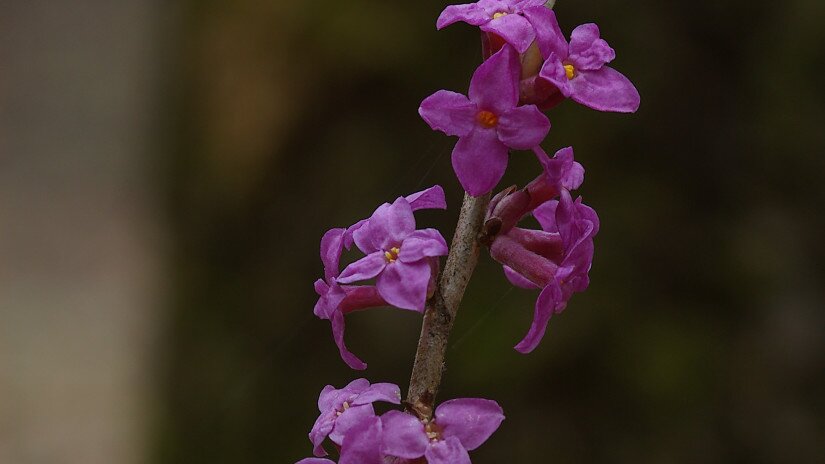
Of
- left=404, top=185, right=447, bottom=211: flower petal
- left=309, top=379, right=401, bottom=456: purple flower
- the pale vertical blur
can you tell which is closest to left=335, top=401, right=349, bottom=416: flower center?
left=309, top=379, right=401, bottom=456: purple flower

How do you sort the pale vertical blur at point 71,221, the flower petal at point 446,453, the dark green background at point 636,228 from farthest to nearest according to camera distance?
the pale vertical blur at point 71,221 → the dark green background at point 636,228 → the flower petal at point 446,453

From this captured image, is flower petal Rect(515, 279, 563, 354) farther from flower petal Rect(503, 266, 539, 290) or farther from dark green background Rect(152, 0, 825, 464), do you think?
dark green background Rect(152, 0, 825, 464)

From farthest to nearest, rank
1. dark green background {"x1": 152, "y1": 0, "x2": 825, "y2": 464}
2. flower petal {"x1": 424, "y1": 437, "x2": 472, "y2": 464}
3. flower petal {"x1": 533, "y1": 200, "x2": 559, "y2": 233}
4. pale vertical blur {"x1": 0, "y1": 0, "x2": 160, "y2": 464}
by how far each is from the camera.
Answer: pale vertical blur {"x1": 0, "y1": 0, "x2": 160, "y2": 464}
dark green background {"x1": 152, "y1": 0, "x2": 825, "y2": 464}
flower petal {"x1": 533, "y1": 200, "x2": 559, "y2": 233}
flower petal {"x1": 424, "y1": 437, "x2": 472, "y2": 464}

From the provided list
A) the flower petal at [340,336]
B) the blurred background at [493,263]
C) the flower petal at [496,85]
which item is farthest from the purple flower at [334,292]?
the blurred background at [493,263]

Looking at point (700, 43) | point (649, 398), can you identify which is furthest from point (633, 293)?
point (700, 43)

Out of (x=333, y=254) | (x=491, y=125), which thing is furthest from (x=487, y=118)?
(x=333, y=254)

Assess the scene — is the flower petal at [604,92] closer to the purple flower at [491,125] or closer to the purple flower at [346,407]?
the purple flower at [491,125]

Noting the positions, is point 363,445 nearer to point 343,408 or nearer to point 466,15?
point 343,408

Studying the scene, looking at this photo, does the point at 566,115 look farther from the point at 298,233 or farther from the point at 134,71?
the point at 134,71
